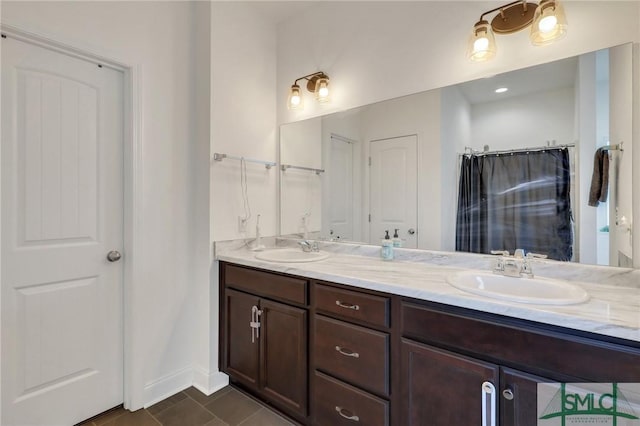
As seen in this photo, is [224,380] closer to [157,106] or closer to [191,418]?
[191,418]

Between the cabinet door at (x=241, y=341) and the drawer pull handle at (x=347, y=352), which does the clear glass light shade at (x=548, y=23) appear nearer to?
the drawer pull handle at (x=347, y=352)

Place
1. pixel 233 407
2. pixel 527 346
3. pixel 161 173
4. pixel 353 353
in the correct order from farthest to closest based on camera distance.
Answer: pixel 161 173 → pixel 233 407 → pixel 353 353 → pixel 527 346

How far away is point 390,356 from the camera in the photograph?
4.03ft

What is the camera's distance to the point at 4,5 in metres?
1.34

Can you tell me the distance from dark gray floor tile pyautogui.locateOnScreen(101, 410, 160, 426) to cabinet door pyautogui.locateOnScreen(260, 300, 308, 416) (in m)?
0.66

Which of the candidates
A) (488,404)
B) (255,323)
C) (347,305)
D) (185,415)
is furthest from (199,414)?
(488,404)

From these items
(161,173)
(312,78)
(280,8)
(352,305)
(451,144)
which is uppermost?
(280,8)

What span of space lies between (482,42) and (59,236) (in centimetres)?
242

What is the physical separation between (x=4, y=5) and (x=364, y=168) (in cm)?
202

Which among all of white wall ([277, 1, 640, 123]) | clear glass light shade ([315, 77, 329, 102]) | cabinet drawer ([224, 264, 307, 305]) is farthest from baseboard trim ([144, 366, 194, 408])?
clear glass light shade ([315, 77, 329, 102])

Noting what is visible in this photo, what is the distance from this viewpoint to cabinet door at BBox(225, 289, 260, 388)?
1762 millimetres

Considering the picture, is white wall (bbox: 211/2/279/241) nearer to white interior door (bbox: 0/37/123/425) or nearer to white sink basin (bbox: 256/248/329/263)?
white sink basin (bbox: 256/248/329/263)

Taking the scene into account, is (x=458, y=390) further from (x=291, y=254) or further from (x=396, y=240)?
(x=291, y=254)

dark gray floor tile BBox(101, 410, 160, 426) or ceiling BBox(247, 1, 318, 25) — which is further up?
ceiling BBox(247, 1, 318, 25)
